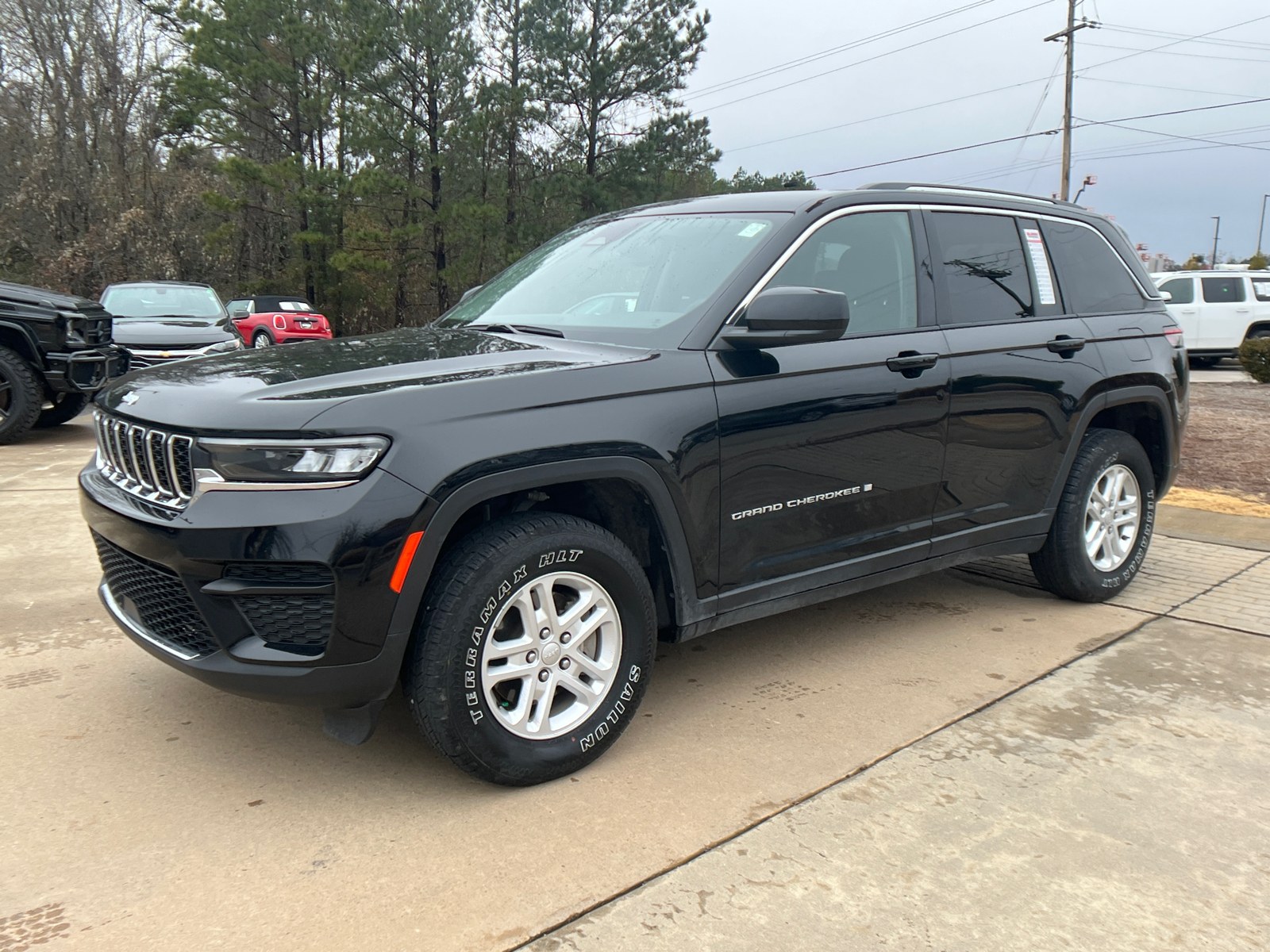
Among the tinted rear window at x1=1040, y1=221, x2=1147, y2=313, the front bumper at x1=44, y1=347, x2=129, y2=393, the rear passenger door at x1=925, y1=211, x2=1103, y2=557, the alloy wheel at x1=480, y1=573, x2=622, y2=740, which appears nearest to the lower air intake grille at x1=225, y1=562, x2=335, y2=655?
the alloy wheel at x1=480, y1=573, x2=622, y2=740

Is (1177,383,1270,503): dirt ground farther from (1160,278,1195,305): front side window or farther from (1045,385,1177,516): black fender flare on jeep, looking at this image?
(1160,278,1195,305): front side window

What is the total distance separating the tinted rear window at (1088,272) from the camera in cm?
448

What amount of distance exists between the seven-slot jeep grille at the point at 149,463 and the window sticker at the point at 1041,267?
11.6 ft

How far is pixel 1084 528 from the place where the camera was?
→ 4.51 metres

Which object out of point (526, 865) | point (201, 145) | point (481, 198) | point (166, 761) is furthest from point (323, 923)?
point (201, 145)

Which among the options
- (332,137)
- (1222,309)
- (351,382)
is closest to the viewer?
(351,382)

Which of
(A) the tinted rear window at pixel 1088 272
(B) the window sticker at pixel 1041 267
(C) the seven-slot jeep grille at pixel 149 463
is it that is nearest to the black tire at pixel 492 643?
(C) the seven-slot jeep grille at pixel 149 463

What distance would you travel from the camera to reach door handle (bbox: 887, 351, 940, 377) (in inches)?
143

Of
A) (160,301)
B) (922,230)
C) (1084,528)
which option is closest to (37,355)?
(160,301)

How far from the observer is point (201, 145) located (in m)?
30.5

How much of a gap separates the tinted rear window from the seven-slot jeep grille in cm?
370

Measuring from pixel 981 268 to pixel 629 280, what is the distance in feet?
5.07

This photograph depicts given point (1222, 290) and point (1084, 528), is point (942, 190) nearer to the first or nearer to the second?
point (1084, 528)

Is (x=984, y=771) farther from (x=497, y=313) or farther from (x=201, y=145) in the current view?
(x=201, y=145)
